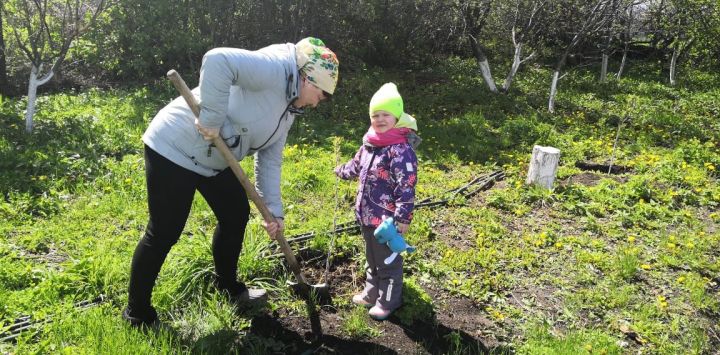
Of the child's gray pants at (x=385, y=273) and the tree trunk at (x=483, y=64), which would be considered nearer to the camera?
the child's gray pants at (x=385, y=273)

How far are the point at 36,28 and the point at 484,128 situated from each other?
6.47 m

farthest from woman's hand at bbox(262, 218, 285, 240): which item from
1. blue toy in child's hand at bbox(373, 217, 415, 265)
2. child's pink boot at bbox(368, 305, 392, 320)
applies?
child's pink boot at bbox(368, 305, 392, 320)

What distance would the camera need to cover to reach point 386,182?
306cm

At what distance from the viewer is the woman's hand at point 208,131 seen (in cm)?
229

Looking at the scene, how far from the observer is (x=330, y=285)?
3594 millimetres

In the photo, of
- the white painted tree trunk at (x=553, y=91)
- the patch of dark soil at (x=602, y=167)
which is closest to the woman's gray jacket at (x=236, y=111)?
the patch of dark soil at (x=602, y=167)

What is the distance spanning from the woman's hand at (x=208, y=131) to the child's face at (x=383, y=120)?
0.98 m

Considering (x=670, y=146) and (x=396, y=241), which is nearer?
(x=396, y=241)

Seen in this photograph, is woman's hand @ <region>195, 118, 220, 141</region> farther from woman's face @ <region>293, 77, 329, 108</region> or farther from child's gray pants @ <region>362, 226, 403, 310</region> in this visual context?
child's gray pants @ <region>362, 226, 403, 310</region>

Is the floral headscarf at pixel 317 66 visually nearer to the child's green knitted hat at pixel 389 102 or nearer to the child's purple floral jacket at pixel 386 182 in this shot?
the child's green knitted hat at pixel 389 102

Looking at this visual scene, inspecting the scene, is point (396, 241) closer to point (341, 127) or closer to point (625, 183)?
point (625, 183)

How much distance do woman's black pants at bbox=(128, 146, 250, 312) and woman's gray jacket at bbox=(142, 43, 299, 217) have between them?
0.07m

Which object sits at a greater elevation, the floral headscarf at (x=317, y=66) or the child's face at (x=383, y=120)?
the floral headscarf at (x=317, y=66)

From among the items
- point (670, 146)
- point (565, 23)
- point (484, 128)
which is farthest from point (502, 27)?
point (670, 146)
